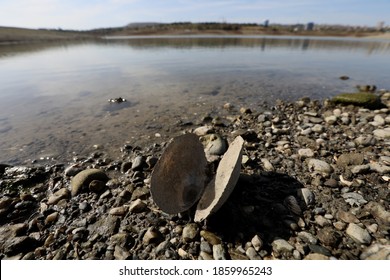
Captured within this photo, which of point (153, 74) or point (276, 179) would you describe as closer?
point (276, 179)

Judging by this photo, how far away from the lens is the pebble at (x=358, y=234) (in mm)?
2930

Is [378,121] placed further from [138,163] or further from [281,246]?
[138,163]

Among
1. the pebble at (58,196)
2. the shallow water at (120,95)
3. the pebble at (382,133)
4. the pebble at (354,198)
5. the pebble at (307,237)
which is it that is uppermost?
the pebble at (382,133)

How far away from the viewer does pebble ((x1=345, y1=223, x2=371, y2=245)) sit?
2.93 metres

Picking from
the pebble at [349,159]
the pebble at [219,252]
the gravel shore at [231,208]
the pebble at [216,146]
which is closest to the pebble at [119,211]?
the gravel shore at [231,208]

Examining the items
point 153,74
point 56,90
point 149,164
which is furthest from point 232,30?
point 149,164

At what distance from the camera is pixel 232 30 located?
3209 inches

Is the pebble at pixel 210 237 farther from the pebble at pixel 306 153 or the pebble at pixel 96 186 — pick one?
the pebble at pixel 306 153

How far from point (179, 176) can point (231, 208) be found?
1.03 m

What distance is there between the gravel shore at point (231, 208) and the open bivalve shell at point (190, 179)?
25 cm

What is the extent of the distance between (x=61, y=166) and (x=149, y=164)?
2153mm

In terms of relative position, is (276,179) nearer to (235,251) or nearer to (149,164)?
(235,251)

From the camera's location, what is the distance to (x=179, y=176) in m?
3.89

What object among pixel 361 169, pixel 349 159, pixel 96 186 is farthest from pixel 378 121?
pixel 96 186
